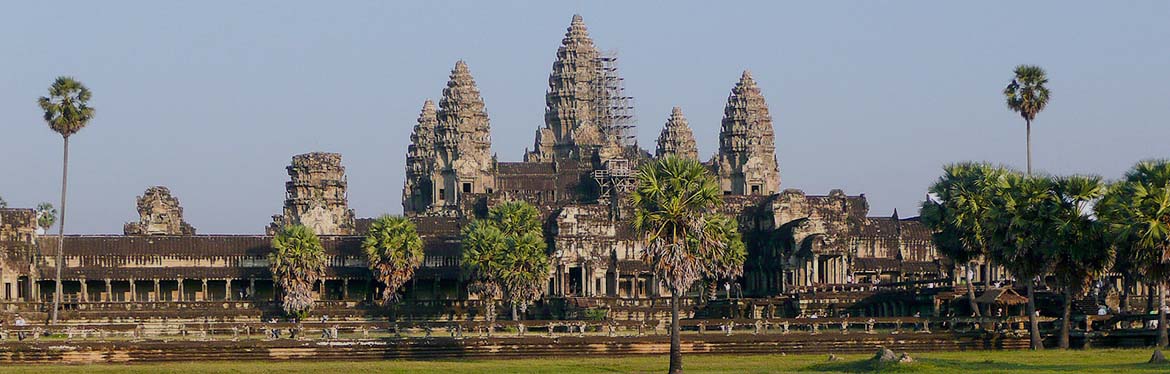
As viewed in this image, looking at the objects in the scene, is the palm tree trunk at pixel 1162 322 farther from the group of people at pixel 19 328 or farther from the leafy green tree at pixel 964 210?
the group of people at pixel 19 328

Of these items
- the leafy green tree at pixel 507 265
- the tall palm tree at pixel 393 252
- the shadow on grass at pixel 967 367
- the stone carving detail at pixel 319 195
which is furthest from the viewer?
the stone carving detail at pixel 319 195

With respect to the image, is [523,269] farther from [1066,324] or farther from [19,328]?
[1066,324]

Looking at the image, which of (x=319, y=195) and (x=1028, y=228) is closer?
(x=1028, y=228)

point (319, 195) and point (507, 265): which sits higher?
point (319, 195)

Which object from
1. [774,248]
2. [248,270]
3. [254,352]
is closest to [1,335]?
[254,352]

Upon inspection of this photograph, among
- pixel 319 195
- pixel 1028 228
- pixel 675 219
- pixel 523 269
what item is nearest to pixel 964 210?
pixel 1028 228

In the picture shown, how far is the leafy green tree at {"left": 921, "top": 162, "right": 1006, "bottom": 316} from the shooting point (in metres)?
95.7

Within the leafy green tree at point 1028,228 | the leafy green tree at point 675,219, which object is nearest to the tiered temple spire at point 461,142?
the leafy green tree at point 1028,228

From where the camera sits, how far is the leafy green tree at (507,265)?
125312 mm

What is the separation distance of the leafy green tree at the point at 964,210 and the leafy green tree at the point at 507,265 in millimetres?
27767

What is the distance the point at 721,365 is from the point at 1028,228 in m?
15.6

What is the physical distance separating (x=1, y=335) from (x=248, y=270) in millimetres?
47304

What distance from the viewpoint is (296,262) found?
130500 millimetres

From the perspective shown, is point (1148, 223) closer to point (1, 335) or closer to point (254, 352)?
point (254, 352)
